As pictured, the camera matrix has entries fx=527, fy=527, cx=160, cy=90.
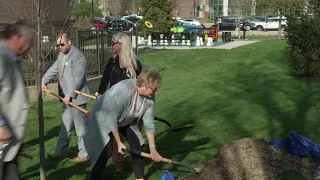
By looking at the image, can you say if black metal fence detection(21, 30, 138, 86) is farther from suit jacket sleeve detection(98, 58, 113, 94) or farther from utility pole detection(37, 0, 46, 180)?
utility pole detection(37, 0, 46, 180)

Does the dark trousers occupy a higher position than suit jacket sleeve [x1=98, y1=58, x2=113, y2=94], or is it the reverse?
suit jacket sleeve [x1=98, y1=58, x2=113, y2=94]

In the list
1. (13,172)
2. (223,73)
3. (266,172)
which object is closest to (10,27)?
(13,172)

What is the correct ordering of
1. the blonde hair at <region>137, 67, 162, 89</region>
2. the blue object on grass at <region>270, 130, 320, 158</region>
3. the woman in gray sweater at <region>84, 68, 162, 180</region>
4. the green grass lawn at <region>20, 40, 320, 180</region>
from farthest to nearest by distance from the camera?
the green grass lawn at <region>20, 40, 320, 180</region>, the blue object on grass at <region>270, 130, 320, 158</region>, the woman in gray sweater at <region>84, 68, 162, 180</region>, the blonde hair at <region>137, 67, 162, 89</region>

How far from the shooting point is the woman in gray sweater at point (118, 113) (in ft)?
16.1

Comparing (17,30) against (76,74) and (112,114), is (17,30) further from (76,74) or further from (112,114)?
(76,74)

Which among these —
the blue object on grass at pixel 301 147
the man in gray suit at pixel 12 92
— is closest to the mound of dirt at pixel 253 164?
the blue object on grass at pixel 301 147

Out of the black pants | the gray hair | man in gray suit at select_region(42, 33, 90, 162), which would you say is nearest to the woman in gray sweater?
the black pants

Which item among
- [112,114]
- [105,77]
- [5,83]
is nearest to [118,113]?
[112,114]

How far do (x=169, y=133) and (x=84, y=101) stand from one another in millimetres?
2141

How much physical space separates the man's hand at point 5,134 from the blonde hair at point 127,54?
2837mm

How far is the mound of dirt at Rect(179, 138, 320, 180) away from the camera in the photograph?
5.72 meters

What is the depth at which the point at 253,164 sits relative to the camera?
5.82 meters

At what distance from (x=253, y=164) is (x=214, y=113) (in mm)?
4554

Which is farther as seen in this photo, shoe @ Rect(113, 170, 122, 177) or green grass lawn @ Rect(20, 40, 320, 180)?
green grass lawn @ Rect(20, 40, 320, 180)
